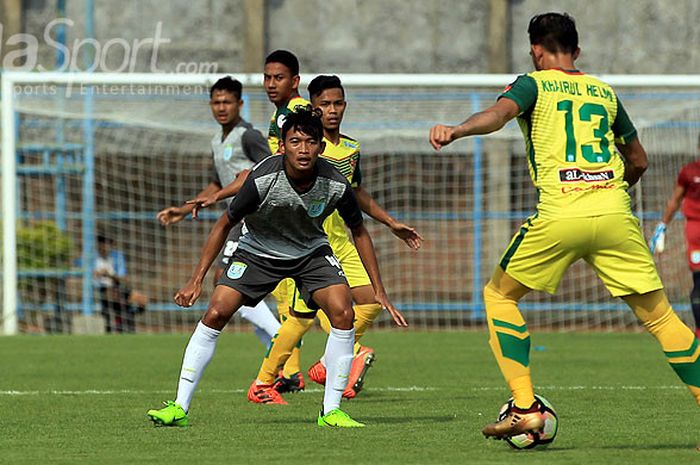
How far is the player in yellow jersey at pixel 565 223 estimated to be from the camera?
261 inches

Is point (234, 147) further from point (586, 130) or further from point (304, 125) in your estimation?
point (586, 130)

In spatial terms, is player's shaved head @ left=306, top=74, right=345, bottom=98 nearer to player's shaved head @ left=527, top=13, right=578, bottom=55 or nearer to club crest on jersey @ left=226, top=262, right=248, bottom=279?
club crest on jersey @ left=226, top=262, right=248, bottom=279

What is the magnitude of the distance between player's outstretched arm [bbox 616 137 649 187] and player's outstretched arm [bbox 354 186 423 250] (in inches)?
58.2

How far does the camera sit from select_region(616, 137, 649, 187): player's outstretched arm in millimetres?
7092

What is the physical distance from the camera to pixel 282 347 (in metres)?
9.35

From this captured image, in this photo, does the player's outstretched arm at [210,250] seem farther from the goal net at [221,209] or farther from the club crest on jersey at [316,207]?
the goal net at [221,209]

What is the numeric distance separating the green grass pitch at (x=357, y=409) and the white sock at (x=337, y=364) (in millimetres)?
224

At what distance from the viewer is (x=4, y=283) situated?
16.8m

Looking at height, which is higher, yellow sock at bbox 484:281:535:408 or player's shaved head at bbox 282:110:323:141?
player's shaved head at bbox 282:110:323:141

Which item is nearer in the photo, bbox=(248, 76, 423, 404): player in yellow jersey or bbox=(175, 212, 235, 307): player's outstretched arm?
bbox=(175, 212, 235, 307): player's outstretched arm

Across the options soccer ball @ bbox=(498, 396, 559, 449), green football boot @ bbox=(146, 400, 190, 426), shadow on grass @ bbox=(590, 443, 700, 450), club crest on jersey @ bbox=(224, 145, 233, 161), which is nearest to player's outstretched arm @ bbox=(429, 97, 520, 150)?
soccer ball @ bbox=(498, 396, 559, 449)

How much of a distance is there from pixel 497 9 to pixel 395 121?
540 cm

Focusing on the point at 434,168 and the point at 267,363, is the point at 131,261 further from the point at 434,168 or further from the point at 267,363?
the point at 267,363

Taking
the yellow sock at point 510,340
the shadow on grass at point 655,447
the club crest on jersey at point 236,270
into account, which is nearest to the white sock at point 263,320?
the club crest on jersey at point 236,270
